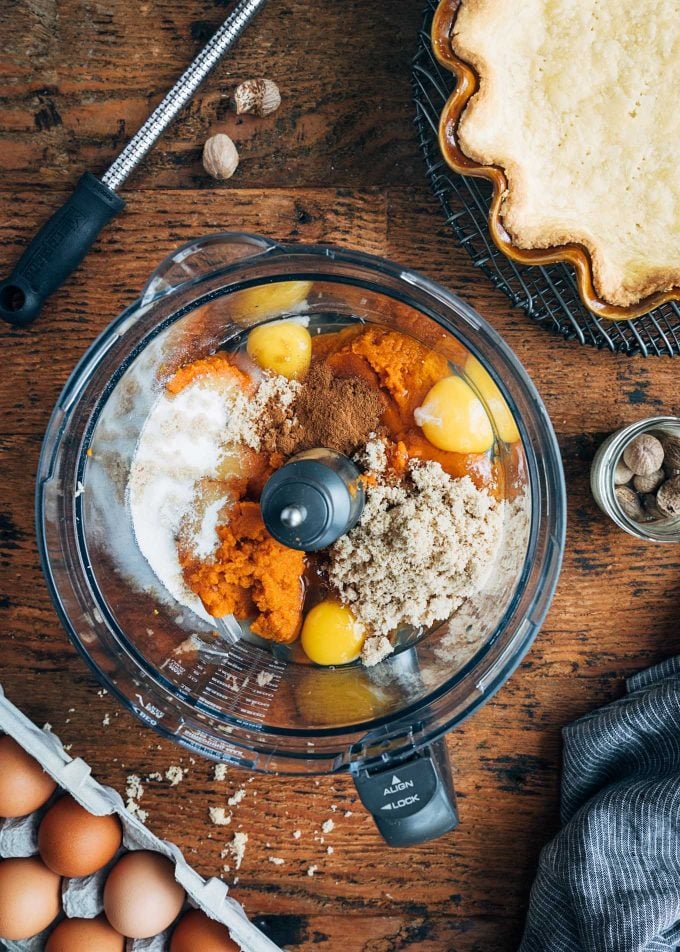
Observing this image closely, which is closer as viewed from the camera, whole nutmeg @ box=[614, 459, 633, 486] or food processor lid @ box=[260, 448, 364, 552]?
food processor lid @ box=[260, 448, 364, 552]

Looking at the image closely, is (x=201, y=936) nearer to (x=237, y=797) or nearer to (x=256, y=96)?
(x=237, y=797)

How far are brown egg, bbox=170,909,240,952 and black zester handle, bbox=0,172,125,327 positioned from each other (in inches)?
40.2

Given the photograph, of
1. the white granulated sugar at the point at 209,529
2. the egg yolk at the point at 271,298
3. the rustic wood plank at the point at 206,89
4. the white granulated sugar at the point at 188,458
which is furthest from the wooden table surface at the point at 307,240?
the white granulated sugar at the point at 209,529

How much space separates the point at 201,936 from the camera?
1256 millimetres

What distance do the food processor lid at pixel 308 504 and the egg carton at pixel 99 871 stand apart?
0.54m

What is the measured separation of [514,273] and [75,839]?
44.4 inches

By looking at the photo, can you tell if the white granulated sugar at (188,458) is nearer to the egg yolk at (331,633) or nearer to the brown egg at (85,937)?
the egg yolk at (331,633)

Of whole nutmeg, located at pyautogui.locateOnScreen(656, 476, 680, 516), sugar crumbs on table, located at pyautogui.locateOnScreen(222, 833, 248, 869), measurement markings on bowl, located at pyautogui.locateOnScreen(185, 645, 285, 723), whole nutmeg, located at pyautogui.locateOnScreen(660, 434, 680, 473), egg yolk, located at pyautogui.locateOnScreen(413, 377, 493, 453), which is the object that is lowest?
sugar crumbs on table, located at pyautogui.locateOnScreen(222, 833, 248, 869)

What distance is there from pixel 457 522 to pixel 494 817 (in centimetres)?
58

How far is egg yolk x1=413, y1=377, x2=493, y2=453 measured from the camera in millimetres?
1139

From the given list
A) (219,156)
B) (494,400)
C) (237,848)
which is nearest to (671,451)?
(494,400)

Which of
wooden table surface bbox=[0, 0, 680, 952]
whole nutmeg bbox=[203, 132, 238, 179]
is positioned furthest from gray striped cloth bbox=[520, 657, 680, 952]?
whole nutmeg bbox=[203, 132, 238, 179]

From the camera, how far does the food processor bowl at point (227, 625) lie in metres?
1.13

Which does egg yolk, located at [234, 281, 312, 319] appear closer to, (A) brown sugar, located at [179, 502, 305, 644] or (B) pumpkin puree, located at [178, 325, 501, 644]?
(B) pumpkin puree, located at [178, 325, 501, 644]
